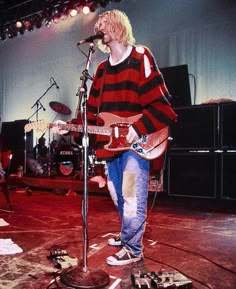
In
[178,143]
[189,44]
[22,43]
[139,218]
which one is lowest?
[139,218]

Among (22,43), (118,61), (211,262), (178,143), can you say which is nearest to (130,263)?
(211,262)

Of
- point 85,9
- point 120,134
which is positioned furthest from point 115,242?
point 85,9

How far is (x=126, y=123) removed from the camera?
98.7 inches

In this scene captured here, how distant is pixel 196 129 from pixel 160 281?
3.51 meters

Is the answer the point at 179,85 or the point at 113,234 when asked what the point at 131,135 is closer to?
the point at 113,234

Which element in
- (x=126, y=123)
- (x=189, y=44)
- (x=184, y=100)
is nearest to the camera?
(x=126, y=123)

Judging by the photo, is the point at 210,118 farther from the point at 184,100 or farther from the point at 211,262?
the point at 211,262

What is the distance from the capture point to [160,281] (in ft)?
6.84

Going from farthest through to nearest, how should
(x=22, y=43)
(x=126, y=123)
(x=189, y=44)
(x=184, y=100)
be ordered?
(x=22, y=43), (x=189, y=44), (x=184, y=100), (x=126, y=123)

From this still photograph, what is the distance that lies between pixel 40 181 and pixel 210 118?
4.05 meters

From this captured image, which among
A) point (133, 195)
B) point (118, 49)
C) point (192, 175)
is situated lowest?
point (192, 175)

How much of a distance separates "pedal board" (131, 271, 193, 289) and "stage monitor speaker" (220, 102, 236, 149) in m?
3.21

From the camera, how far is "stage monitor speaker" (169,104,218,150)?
5109 mm

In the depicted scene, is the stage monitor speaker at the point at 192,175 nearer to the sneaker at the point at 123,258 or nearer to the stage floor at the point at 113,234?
the stage floor at the point at 113,234
